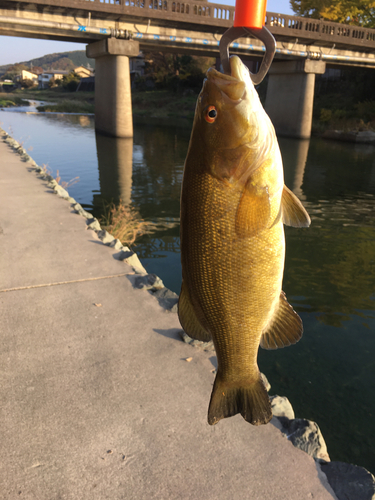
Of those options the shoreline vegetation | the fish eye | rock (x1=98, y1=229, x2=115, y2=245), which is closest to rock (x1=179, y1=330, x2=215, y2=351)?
the fish eye

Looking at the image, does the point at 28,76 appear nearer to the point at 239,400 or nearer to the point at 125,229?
the point at 125,229

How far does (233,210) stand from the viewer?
1.61 meters

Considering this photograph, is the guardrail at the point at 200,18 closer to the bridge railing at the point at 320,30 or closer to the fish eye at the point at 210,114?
the bridge railing at the point at 320,30

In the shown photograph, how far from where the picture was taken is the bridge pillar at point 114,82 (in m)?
25.3

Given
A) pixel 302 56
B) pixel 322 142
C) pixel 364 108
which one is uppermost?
pixel 302 56

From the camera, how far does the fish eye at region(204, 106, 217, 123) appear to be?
161 cm

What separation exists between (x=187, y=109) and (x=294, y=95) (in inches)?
976

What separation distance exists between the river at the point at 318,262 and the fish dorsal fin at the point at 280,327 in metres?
2.70

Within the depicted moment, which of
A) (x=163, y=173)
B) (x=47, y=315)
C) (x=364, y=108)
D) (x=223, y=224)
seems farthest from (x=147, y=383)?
(x=364, y=108)

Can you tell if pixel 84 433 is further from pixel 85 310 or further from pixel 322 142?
pixel 322 142

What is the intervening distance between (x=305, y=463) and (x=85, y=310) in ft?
8.66

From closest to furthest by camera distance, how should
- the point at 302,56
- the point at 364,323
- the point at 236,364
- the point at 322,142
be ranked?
1. the point at 236,364
2. the point at 364,323
3. the point at 302,56
4. the point at 322,142

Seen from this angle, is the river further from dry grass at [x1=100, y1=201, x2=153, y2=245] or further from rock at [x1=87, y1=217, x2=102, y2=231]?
rock at [x1=87, y1=217, x2=102, y2=231]

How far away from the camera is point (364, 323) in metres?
6.30
